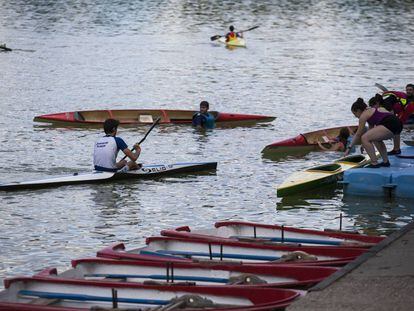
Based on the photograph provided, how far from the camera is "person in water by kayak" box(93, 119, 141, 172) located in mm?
24359

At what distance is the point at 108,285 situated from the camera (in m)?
14.5

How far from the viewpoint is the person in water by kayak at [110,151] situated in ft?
79.9

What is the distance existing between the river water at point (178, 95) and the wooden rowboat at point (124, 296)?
3336 millimetres

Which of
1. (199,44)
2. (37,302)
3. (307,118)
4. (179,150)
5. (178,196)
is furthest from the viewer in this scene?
(199,44)

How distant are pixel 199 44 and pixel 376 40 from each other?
30.0ft

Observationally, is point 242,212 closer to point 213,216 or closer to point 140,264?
point 213,216

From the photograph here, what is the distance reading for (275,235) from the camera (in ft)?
58.9

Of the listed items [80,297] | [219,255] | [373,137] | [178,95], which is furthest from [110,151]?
[178,95]

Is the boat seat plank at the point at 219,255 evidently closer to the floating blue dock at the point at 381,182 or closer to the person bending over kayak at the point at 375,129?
the floating blue dock at the point at 381,182

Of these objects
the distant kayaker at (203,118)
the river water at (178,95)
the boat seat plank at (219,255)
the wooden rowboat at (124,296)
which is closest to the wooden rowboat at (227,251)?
the boat seat plank at (219,255)

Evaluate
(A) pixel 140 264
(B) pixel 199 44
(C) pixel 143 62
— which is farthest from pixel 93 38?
(A) pixel 140 264

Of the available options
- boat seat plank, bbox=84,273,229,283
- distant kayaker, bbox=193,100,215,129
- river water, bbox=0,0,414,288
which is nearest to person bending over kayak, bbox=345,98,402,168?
river water, bbox=0,0,414,288

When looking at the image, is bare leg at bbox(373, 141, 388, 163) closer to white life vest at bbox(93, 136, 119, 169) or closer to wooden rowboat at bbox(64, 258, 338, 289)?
white life vest at bbox(93, 136, 119, 169)

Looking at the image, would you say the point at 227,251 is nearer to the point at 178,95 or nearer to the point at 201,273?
the point at 201,273
